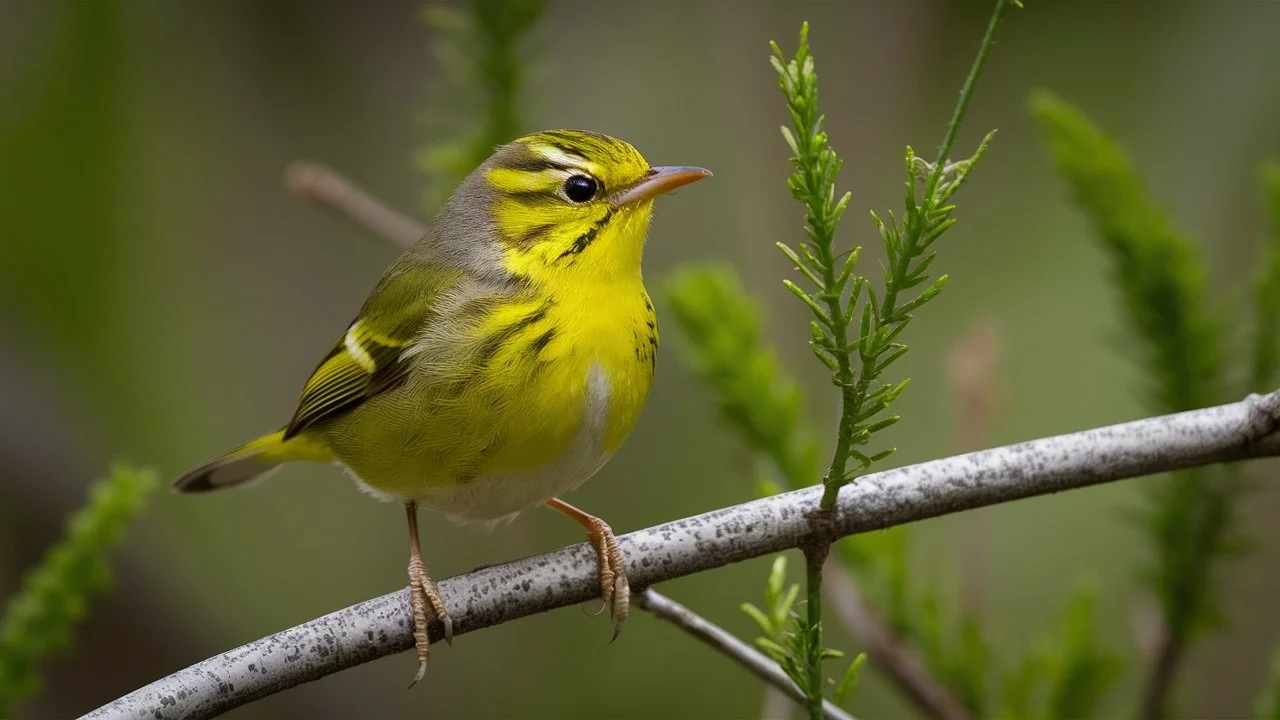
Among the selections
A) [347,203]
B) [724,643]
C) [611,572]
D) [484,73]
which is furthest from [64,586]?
[484,73]

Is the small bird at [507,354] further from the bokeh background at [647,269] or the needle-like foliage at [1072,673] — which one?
the bokeh background at [647,269]

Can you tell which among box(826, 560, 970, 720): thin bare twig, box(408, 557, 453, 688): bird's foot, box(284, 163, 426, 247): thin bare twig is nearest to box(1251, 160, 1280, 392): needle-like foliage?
box(826, 560, 970, 720): thin bare twig

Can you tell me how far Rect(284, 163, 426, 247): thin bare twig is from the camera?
147 inches

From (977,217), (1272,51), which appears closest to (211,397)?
(977,217)

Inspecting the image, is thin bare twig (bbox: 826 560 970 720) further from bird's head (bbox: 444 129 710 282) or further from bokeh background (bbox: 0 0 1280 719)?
bokeh background (bbox: 0 0 1280 719)

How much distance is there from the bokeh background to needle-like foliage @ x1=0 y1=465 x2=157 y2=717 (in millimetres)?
3018

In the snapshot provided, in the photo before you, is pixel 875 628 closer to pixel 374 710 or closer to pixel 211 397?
pixel 374 710

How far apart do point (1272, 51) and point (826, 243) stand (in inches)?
190

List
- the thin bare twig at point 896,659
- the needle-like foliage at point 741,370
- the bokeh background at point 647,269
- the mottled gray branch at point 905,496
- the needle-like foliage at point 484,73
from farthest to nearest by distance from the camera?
1. the bokeh background at point 647,269
2. the needle-like foliage at point 484,73
3. the needle-like foliage at point 741,370
4. the thin bare twig at point 896,659
5. the mottled gray branch at point 905,496

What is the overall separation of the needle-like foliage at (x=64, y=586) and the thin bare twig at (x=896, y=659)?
1806mm

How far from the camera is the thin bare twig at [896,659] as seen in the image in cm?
310

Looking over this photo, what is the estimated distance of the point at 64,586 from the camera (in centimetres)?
264

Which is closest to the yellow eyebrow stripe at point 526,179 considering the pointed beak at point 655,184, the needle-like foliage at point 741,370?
the pointed beak at point 655,184

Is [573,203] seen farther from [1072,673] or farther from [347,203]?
[1072,673]
